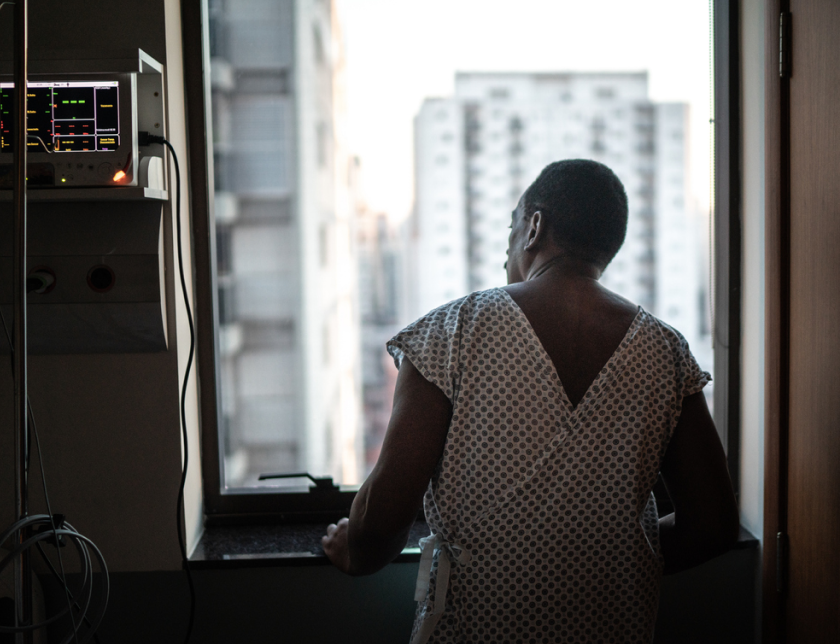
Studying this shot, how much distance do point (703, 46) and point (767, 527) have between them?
115 cm

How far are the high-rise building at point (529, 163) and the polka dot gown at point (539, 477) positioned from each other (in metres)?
0.60

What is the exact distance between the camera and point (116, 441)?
1372 mm

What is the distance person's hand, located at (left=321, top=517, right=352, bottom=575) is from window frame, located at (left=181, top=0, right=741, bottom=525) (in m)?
0.27

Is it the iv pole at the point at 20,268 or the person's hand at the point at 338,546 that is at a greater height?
the iv pole at the point at 20,268

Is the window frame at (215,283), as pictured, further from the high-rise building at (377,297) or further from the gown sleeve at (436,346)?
the gown sleeve at (436,346)

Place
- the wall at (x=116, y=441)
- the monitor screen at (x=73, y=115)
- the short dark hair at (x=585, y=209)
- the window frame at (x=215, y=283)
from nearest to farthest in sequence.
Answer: the short dark hair at (x=585, y=209), the monitor screen at (x=73, y=115), the wall at (x=116, y=441), the window frame at (x=215, y=283)

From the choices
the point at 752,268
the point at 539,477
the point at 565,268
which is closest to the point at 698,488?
the point at 539,477

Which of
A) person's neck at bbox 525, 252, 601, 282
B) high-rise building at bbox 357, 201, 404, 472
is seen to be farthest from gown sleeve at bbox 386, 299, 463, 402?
high-rise building at bbox 357, 201, 404, 472

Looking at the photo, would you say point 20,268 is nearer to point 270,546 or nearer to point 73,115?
point 73,115

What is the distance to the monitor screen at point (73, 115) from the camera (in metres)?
1.20

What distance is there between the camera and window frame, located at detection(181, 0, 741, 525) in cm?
152

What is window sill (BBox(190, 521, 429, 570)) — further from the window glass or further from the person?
the person

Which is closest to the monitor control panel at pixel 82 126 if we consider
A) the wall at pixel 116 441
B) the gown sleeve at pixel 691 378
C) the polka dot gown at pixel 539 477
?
the wall at pixel 116 441

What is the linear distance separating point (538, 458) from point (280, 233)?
901 millimetres
